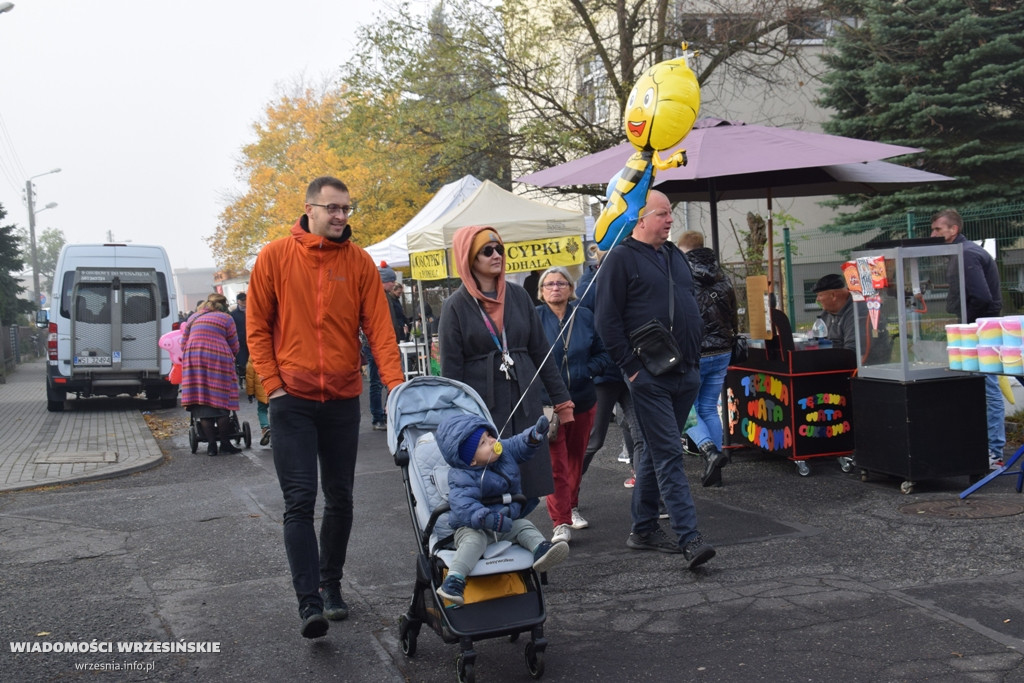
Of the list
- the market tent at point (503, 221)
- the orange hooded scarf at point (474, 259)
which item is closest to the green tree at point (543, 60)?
the market tent at point (503, 221)

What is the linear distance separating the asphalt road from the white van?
1086cm

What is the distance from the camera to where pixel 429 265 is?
1352cm

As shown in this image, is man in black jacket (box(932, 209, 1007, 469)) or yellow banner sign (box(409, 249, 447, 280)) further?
yellow banner sign (box(409, 249, 447, 280))

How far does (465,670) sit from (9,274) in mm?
33759

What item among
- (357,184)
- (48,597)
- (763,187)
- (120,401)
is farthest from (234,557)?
(357,184)

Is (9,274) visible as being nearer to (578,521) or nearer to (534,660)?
(578,521)

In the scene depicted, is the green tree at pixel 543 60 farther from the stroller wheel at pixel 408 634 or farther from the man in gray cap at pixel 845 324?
the stroller wheel at pixel 408 634

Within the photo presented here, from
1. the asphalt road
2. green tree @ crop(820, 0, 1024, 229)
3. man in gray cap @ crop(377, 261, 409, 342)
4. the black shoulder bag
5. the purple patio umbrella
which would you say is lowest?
the asphalt road

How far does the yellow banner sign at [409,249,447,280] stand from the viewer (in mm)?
13203

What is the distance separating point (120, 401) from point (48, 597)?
1619 centimetres

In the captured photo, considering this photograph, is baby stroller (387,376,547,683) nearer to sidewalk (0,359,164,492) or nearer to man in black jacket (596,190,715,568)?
man in black jacket (596,190,715,568)

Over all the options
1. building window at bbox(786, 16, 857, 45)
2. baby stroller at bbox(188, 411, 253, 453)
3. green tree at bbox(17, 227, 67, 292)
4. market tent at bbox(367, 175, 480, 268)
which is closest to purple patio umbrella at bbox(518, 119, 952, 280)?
baby stroller at bbox(188, 411, 253, 453)

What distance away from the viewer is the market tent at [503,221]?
12867 millimetres

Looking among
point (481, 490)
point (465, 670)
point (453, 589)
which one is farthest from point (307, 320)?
point (465, 670)
